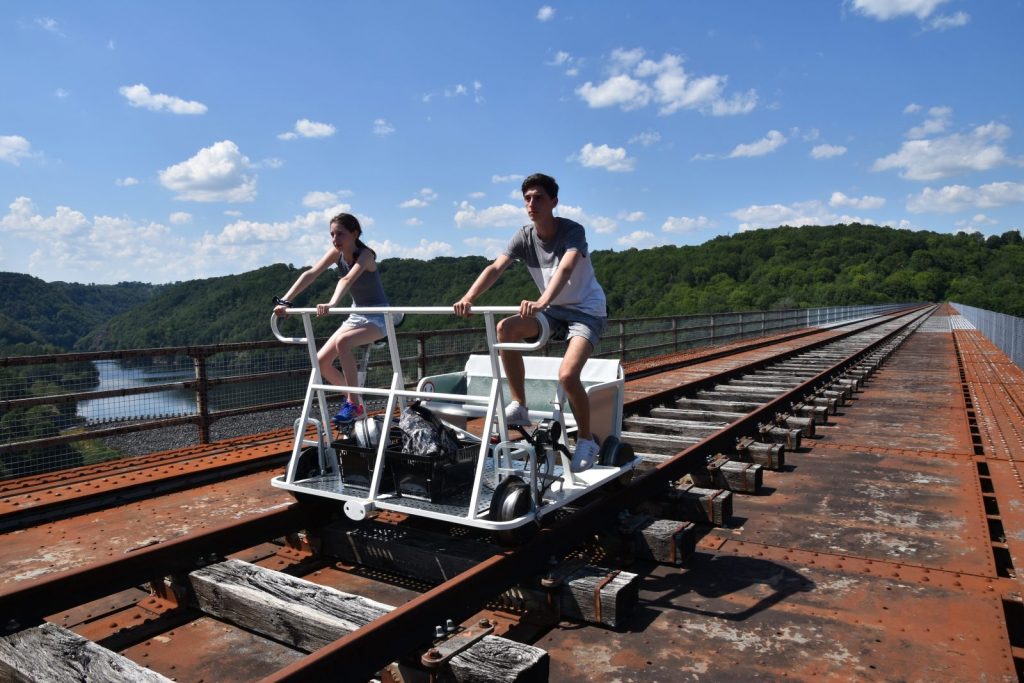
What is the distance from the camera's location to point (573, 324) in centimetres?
425

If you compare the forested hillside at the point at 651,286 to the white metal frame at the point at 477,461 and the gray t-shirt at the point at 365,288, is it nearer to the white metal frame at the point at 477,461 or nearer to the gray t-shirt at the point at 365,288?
the gray t-shirt at the point at 365,288

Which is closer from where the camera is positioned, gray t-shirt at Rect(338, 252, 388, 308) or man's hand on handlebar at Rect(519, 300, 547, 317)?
man's hand on handlebar at Rect(519, 300, 547, 317)

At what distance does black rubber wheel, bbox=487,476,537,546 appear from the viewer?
10.6 feet

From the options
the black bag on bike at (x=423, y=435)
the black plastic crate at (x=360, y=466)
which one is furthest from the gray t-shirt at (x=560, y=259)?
the black plastic crate at (x=360, y=466)

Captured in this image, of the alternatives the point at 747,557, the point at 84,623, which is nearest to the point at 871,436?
the point at 747,557

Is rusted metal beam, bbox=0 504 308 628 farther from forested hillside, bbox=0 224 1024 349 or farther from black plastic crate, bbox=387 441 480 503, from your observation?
forested hillside, bbox=0 224 1024 349

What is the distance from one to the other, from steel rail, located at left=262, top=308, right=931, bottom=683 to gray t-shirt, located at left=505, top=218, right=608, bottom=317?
1145mm

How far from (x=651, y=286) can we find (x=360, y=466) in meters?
59.9

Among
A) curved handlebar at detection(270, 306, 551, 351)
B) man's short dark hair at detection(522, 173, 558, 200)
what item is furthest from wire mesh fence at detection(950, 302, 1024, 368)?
curved handlebar at detection(270, 306, 551, 351)

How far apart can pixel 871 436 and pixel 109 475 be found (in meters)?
7.41

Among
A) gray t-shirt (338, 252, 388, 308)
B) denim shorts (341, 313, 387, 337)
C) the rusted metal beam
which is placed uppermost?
gray t-shirt (338, 252, 388, 308)

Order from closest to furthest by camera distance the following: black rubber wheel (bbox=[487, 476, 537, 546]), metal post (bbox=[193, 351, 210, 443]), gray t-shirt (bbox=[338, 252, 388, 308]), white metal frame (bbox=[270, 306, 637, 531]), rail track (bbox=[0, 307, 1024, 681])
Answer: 1. rail track (bbox=[0, 307, 1024, 681])
2. black rubber wheel (bbox=[487, 476, 537, 546])
3. white metal frame (bbox=[270, 306, 637, 531])
4. gray t-shirt (bbox=[338, 252, 388, 308])
5. metal post (bbox=[193, 351, 210, 443])

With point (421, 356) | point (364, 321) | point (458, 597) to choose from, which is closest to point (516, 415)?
point (458, 597)

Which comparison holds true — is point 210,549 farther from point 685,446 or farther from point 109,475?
point 685,446
